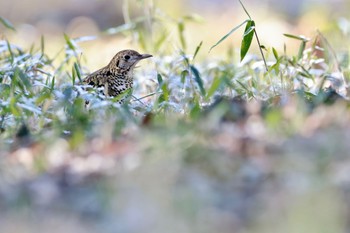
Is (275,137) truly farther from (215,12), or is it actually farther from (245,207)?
(215,12)

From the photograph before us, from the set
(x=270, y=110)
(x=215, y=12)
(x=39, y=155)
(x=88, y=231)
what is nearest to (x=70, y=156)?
(x=39, y=155)

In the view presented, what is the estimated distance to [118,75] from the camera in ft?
25.8

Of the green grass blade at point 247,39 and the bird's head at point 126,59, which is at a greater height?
the green grass blade at point 247,39

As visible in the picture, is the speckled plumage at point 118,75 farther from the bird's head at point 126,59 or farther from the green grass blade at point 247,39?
the green grass blade at point 247,39

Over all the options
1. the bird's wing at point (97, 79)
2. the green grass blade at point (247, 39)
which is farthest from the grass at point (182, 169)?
the bird's wing at point (97, 79)

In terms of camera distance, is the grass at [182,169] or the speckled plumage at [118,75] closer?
the grass at [182,169]

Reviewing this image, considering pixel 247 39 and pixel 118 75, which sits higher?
pixel 247 39

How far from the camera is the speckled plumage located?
7.70 m

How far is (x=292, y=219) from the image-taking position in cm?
387

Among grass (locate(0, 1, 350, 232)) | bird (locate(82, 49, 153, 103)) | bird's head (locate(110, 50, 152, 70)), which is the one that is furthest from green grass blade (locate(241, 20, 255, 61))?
bird's head (locate(110, 50, 152, 70))

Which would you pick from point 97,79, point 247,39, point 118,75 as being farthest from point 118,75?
point 247,39

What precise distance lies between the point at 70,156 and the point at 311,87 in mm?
3053

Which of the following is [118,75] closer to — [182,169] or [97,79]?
[97,79]

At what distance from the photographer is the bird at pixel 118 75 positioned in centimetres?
770
